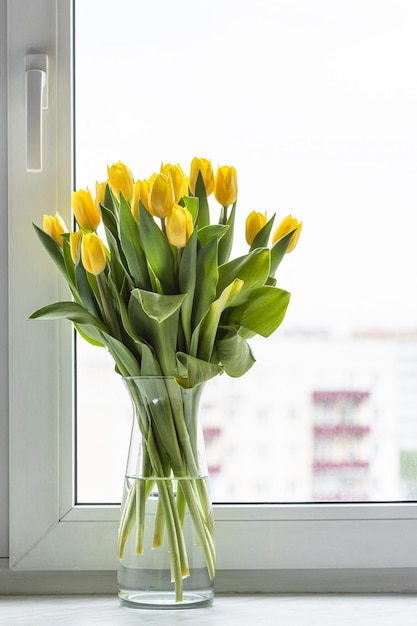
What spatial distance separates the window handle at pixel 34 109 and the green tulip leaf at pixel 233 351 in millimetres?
368

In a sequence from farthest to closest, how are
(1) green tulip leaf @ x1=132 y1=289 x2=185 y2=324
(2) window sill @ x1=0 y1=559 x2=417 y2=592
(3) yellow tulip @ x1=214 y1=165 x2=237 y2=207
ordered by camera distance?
(2) window sill @ x1=0 y1=559 x2=417 y2=592, (3) yellow tulip @ x1=214 y1=165 x2=237 y2=207, (1) green tulip leaf @ x1=132 y1=289 x2=185 y2=324

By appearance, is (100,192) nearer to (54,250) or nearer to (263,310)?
(54,250)

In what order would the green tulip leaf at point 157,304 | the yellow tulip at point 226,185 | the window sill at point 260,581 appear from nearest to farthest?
the green tulip leaf at point 157,304, the yellow tulip at point 226,185, the window sill at point 260,581

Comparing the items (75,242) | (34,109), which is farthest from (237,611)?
(34,109)

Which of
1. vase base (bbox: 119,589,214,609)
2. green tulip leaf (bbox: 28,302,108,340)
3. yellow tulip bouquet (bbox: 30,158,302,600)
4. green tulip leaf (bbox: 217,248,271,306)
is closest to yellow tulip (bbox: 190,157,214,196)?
yellow tulip bouquet (bbox: 30,158,302,600)

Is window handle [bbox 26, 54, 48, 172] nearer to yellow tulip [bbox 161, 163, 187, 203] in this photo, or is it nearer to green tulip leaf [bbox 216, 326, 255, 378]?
yellow tulip [bbox 161, 163, 187, 203]

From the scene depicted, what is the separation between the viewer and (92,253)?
2.79 feet

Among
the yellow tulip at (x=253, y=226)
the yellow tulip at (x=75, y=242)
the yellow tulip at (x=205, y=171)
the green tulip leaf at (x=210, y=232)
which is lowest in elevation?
the yellow tulip at (x=75, y=242)

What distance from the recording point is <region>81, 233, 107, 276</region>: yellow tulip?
847 millimetres

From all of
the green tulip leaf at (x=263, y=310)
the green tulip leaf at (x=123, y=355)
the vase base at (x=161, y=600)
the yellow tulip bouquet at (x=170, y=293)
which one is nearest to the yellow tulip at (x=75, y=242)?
the yellow tulip bouquet at (x=170, y=293)

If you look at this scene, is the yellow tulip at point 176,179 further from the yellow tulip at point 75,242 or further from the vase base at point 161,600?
the vase base at point 161,600

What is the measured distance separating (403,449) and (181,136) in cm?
56

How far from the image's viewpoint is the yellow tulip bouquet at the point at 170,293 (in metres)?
0.89

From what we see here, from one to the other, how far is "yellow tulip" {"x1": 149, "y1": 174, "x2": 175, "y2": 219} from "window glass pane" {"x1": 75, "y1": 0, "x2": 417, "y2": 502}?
265 mm
